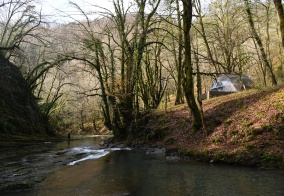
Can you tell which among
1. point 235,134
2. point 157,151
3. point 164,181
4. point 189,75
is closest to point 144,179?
point 164,181

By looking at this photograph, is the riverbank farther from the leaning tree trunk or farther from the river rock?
the leaning tree trunk

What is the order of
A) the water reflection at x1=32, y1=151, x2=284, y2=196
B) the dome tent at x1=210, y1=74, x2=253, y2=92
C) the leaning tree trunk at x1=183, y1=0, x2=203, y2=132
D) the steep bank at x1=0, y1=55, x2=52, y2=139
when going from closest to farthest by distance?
the water reflection at x1=32, y1=151, x2=284, y2=196
the leaning tree trunk at x1=183, y1=0, x2=203, y2=132
the steep bank at x1=0, y1=55, x2=52, y2=139
the dome tent at x1=210, y1=74, x2=253, y2=92

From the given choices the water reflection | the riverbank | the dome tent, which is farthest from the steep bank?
the dome tent

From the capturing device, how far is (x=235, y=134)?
37.0 ft

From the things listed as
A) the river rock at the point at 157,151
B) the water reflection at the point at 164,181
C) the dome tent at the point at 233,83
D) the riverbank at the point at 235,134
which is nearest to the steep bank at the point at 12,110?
the water reflection at the point at 164,181

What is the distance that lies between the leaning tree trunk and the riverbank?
514 millimetres

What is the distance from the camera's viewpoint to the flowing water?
22.0 ft

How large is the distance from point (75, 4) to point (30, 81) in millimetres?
8503

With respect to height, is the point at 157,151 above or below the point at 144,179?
below

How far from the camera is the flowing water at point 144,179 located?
670cm

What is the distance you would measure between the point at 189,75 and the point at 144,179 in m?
6.92

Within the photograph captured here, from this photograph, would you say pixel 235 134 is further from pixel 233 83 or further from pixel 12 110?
pixel 12 110

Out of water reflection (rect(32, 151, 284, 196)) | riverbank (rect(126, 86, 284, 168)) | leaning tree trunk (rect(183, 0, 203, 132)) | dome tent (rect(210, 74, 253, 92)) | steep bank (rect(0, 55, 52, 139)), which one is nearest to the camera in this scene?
water reflection (rect(32, 151, 284, 196))

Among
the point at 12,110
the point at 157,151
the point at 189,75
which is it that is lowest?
the point at 157,151
